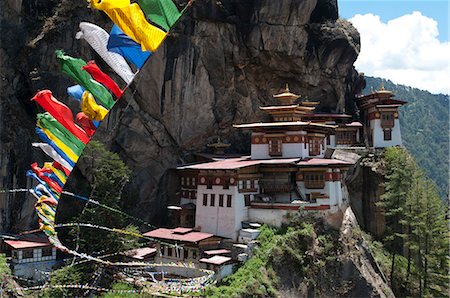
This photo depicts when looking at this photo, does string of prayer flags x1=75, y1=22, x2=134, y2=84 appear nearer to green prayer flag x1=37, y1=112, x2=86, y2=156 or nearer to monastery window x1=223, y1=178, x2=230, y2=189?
green prayer flag x1=37, y1=112, x2=86, y2=156

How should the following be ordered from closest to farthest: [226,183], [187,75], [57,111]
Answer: [57,111]
[226,183]
[187,75]

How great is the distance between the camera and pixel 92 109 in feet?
45.3

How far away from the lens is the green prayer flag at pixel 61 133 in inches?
595

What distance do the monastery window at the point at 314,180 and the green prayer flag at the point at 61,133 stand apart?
18.9 m

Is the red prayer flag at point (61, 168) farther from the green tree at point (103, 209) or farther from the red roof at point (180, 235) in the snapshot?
the red roof at point (180, 235)

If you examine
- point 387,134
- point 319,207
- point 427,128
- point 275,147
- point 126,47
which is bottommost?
point 319,207

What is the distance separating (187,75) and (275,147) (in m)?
8.89

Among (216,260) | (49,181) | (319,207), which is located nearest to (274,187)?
(319,207)

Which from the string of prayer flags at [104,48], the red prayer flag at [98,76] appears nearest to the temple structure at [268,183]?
the red prayer flag at [98,76]

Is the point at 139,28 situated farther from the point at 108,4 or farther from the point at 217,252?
the point at 217,252

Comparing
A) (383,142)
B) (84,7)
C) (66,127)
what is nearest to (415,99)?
(383,142)

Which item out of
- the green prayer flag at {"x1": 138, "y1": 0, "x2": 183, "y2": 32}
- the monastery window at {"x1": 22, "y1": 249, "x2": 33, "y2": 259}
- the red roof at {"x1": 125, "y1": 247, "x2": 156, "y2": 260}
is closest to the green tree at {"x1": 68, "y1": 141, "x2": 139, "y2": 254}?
the red roof at {"x1": 125, "y1": 247, "x2": 156, "y2": 260}

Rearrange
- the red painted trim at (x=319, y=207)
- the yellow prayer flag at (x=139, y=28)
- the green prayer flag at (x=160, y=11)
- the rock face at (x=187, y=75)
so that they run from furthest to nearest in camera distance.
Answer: the rock face at (x=187, y=75), the red painted trim at (x=319, y=207), the green prayer flag at (x=160, y=11), the yellow prayer flag at (x=139, y=28)

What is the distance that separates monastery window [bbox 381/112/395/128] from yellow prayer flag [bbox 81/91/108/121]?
33.2 meters
